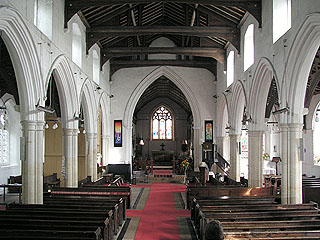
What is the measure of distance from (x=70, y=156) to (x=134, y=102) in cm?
919

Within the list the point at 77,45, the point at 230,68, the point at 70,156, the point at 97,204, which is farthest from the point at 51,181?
the point at 230,68

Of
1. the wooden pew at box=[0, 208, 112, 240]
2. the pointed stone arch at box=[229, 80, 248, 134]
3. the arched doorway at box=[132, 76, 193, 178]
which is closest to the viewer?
the wooden pew at box=[0, 208, 112, 240]

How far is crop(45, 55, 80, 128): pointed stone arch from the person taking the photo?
11.5 meters

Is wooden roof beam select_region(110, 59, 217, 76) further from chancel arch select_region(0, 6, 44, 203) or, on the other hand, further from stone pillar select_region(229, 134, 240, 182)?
chancel arch select_region(0, 6, 44, 203)

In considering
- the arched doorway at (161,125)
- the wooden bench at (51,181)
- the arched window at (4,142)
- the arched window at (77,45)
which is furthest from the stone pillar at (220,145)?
the arched window at (4,142)

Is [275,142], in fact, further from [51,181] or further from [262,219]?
[262,219]

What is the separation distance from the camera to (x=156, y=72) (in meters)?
21.3

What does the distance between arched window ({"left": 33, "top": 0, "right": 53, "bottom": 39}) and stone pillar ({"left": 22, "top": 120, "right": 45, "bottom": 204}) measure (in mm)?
2869

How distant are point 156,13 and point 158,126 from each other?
1714 cm

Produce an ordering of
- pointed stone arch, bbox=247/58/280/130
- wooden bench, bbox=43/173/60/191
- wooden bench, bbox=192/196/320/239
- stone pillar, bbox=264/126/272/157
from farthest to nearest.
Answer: stone pillar, bbox=264/126/272/157 → wooden bench, bbox=43/173/60/191 → pointed stone arch, bbox=247/58/280/130 → wooden bench, bbox=192/196/320/239

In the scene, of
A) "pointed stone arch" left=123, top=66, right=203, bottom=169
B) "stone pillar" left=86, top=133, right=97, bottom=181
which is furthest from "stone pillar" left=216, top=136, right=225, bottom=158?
"stone pillar" left=86, top=133, right=97, bottom=181

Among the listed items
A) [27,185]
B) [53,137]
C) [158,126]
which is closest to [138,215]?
[27,185]

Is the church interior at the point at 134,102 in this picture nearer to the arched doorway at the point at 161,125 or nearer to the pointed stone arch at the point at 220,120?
the pointed stone arch at the point at 220,120

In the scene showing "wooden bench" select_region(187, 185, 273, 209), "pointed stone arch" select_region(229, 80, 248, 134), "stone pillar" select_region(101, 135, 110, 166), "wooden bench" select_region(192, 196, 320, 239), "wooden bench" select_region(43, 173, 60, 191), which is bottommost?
"wooden bench" select_region(43, 173, 60, 191)
